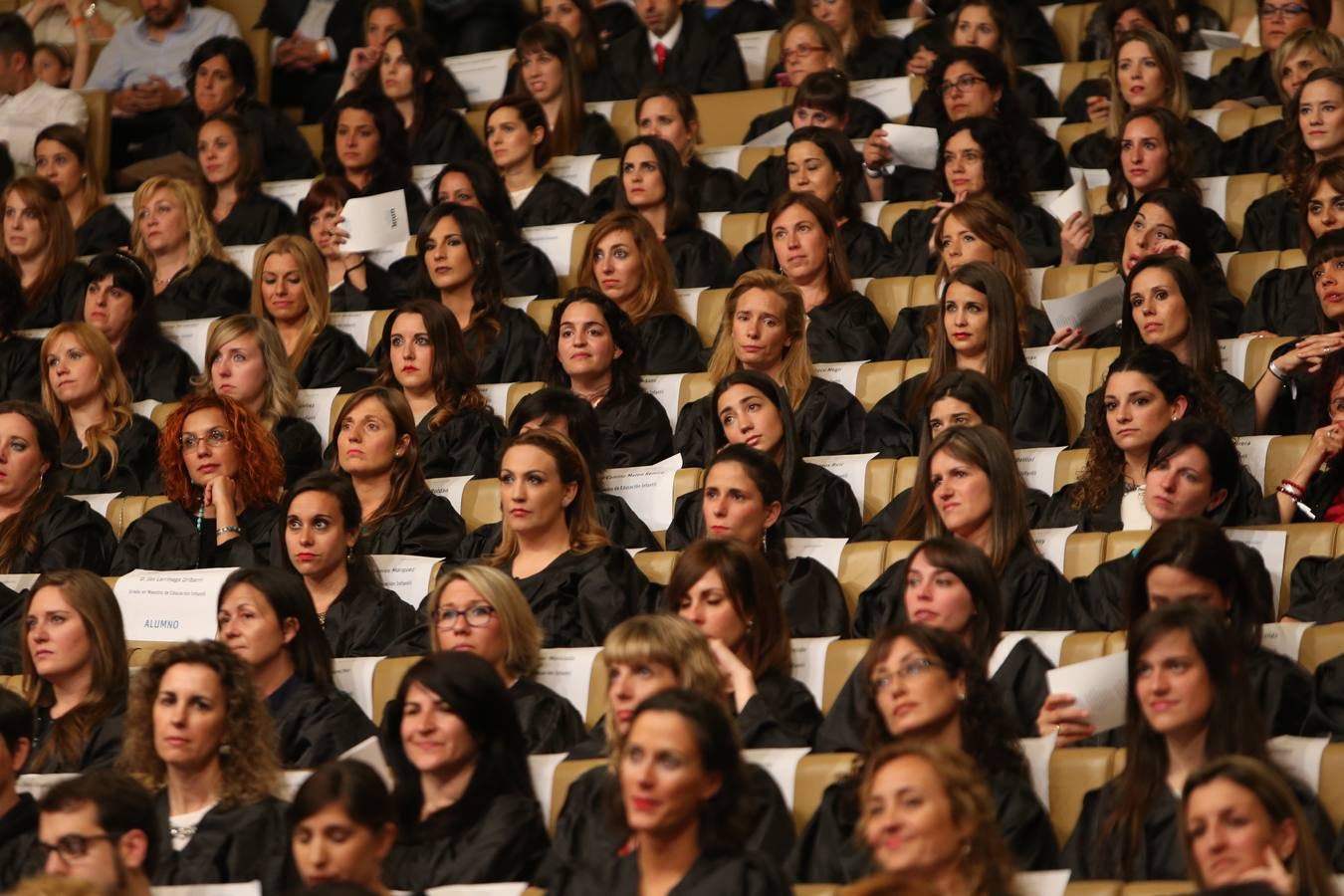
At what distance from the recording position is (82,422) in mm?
6250

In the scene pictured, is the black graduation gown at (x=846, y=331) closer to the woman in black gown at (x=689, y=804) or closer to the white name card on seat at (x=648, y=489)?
the white name card on seat at (x=648, y=489)

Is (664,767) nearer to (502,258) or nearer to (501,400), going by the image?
(501,400)

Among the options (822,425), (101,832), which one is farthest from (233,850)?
(822,425)

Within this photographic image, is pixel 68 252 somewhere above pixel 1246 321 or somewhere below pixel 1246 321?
above

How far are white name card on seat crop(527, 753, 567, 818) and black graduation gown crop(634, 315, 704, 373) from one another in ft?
6.92

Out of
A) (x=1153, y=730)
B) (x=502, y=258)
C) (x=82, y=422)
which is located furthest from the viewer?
(x=502, y=258)

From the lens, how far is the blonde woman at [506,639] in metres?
4.41

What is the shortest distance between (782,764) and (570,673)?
700mm

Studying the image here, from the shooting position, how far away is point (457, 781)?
13.3ft

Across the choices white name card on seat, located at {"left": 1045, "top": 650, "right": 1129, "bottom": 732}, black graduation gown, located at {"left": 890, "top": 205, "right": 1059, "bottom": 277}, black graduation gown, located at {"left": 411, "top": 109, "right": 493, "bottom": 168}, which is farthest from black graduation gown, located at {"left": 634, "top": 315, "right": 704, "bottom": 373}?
white name card on seat, located at {"left": 1045, "top": 650, "right": 1129, "bottom": 732}

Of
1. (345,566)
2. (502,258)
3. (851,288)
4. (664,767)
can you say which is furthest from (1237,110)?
(664,767)

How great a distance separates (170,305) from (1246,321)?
3191 millimetres

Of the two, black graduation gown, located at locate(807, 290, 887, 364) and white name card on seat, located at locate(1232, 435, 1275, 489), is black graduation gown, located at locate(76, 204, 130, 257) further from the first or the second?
white name card on seat, located at locate(1232, 435, 1275, 489)

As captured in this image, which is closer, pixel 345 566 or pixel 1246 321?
pixel 345 566
